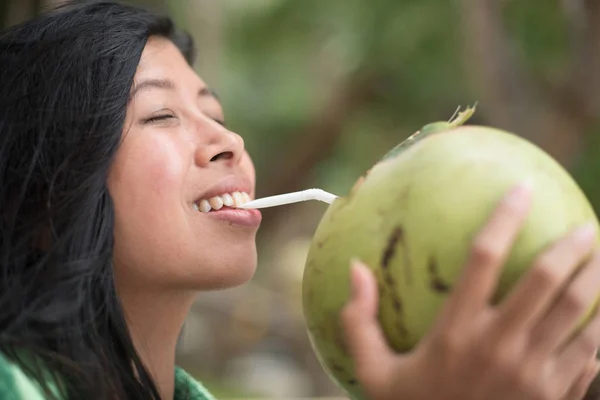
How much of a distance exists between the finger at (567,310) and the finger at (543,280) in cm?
1

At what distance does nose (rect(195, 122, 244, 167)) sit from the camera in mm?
1311

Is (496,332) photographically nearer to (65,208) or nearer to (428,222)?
(428,222)

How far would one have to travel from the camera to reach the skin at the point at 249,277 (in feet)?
2.77

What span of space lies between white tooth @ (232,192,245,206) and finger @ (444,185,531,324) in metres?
0.58

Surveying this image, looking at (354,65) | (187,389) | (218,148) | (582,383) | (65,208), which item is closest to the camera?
(582,383)

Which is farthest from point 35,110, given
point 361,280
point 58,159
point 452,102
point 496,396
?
point 452,102

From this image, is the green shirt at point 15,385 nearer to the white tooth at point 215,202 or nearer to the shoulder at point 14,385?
the shoulder at point 14,385

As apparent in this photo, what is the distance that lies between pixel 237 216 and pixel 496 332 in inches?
23.2

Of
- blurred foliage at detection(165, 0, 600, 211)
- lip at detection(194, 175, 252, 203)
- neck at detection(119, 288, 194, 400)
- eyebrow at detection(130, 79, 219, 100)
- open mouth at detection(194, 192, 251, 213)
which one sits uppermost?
eyebrow at detection(130, 79, 219, 100)

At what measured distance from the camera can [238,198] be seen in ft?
4.47

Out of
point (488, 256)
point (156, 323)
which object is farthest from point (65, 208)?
point (488, 256)

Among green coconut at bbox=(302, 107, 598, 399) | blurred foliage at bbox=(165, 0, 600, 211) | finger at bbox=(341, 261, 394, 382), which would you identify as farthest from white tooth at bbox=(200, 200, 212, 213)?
blurred foliage at bbox=(165, 0, 600, 211)

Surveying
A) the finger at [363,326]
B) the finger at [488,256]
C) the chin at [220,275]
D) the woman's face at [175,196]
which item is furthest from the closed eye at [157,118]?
the finger at [488,256]

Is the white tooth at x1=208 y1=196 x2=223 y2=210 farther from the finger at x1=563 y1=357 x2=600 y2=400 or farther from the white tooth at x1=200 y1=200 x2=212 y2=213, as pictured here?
the finger at x1=563 y1=357 x2=600 y2=400
